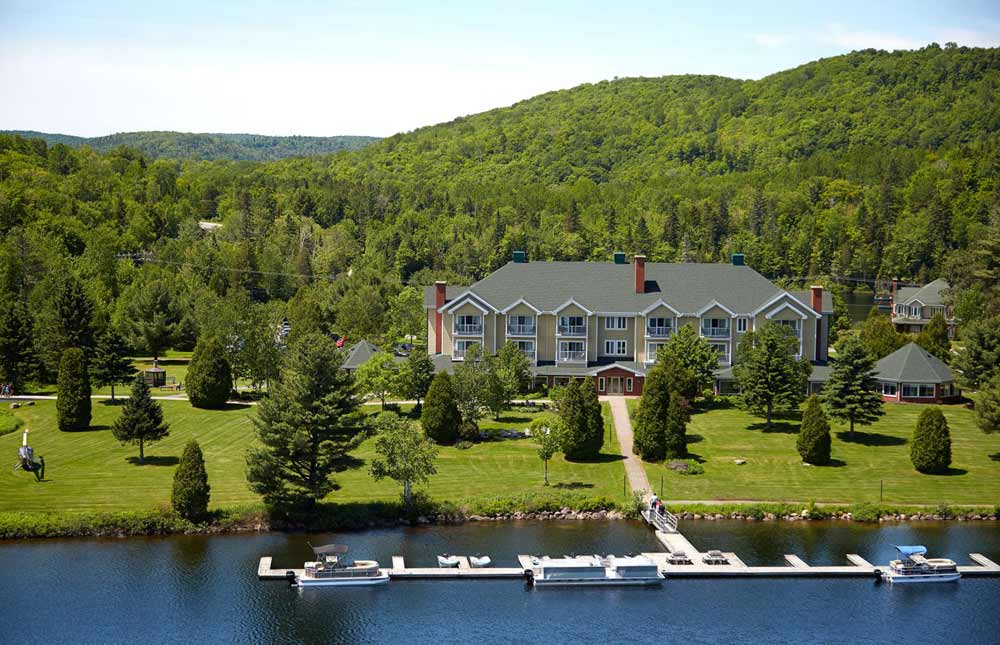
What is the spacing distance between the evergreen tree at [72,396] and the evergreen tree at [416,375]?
1731cm

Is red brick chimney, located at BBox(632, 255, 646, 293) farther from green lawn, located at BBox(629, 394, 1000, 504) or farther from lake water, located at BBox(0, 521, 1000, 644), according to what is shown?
lake water, located at BBox(0, 521, 1000, 644)

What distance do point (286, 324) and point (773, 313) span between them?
4536 centimetres

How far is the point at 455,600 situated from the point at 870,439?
29107mm

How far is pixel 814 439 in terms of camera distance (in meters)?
57.2

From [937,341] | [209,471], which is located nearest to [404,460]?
[209,471]

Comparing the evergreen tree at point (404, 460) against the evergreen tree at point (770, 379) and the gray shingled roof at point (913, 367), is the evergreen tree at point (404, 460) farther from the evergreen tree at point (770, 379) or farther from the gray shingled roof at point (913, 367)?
the gray shingled roof at point (913, 367)

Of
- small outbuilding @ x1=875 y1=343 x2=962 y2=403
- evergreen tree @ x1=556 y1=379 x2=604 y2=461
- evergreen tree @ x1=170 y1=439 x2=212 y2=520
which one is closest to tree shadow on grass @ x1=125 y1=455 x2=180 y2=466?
evergreen tree @ x1=170 y1=439 x2=212 y2=520

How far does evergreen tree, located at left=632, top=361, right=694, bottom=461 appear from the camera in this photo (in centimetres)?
5800

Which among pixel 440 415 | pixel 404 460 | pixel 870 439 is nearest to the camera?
pixel 404 460

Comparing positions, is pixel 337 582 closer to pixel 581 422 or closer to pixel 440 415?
pixel 440 415

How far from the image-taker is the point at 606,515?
169ft

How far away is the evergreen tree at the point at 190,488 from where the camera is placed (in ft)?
160

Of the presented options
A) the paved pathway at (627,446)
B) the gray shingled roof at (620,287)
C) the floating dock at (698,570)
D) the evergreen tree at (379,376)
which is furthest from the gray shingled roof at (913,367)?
the evergreen tree at (379,376)

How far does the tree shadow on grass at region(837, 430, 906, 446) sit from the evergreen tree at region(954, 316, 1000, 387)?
1065 cm
